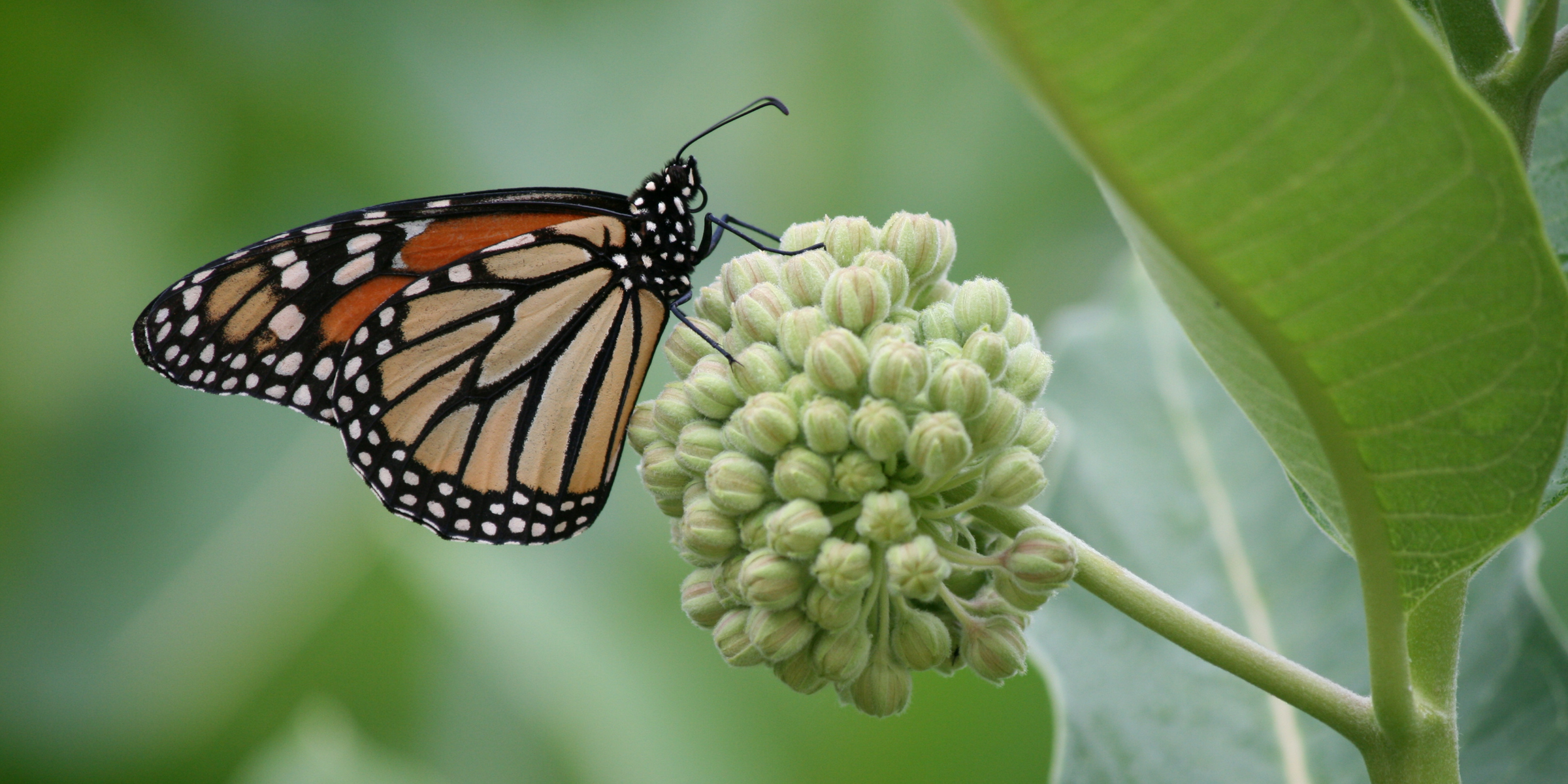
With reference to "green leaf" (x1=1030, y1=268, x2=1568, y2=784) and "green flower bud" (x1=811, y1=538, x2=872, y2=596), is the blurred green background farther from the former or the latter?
"green flower bud" (x1=811, y1=538, x2=872, y2=596)

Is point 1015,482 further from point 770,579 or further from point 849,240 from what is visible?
point 849,240

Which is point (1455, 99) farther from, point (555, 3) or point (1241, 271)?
point (555, 3)

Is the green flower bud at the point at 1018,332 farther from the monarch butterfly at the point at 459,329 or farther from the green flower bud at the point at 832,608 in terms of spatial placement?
the monarch butterfly at the point at 459,329

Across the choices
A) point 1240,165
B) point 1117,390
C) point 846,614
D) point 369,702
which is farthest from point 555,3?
point 1240,165

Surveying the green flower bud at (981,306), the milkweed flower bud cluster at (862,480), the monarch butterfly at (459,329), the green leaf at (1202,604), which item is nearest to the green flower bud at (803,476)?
the milkweed flower bud cluster at (862,480)

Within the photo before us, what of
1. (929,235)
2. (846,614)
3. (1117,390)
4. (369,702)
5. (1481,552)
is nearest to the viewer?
(1481,552)

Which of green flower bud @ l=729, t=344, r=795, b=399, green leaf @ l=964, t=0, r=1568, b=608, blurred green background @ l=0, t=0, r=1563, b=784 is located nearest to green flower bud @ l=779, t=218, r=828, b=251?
green flower bud @ l=729, t=344, r=795, b=399

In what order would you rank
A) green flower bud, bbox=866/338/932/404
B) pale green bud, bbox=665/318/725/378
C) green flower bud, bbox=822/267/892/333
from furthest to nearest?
pale green bud, bbox=665/318/725/378
green flower bud, bbox=822/267/892/333
green flower bud, bbox=866/338/932/404
